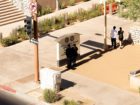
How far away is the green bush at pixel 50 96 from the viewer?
70.4 ft

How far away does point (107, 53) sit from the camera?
2791cm

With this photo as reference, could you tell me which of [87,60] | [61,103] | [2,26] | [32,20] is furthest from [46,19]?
[61,103]

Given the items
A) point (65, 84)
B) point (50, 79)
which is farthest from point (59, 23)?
point (50, 79)

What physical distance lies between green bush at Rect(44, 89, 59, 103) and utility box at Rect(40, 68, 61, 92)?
0.74 metres

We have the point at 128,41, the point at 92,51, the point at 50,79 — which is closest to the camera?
the point at 50,79

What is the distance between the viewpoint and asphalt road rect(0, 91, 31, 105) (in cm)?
2208

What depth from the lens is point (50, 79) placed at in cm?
2234

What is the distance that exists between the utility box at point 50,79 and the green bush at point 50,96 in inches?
29.3

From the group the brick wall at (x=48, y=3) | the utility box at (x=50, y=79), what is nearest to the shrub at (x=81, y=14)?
the brick wall at (x=48, y=3)

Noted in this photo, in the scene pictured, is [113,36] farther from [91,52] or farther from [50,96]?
[50,96]

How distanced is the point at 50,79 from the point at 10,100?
6.77 ft

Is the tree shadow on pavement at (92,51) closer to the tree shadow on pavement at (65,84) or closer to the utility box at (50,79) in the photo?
the tree shadow on pavement at (65,84)

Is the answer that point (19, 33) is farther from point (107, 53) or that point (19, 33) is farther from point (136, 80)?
point (136, 80)

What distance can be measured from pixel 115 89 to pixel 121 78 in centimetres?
153
